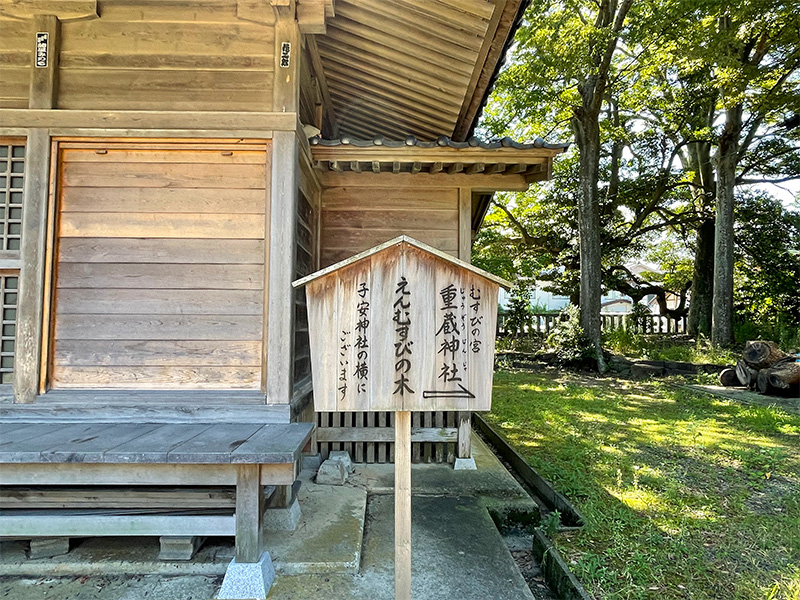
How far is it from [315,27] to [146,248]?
2.04 meters

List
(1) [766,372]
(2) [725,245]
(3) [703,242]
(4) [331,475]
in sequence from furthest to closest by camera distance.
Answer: (3) [703,242] → (2) [725,245] → (1) [766,372] → (4) [331,475]

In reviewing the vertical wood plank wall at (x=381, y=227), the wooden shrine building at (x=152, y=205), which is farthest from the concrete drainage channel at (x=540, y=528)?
the wooden shrine building at (x=152, y=205)

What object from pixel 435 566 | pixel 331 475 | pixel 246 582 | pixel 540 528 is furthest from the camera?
pixel 331 475

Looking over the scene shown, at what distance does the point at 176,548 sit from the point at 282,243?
2.06 meters

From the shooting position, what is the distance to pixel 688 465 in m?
4.55

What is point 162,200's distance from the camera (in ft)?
9.95

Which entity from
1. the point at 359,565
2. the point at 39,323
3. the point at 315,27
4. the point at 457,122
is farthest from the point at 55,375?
the point at 457,122

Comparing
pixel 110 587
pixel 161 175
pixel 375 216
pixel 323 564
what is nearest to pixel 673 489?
pixel 323 564

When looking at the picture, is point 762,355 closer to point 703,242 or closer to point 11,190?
point 703,242

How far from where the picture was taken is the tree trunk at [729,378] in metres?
8.77

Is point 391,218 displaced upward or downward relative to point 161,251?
upward

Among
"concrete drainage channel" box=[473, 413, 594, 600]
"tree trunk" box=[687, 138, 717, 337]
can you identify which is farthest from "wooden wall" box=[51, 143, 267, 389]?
"tree trunk" box=[687, 138, 717, 337]

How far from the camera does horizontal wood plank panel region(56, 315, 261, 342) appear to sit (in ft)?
9.71

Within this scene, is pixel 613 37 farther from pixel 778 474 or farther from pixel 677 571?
pixel 677 571
